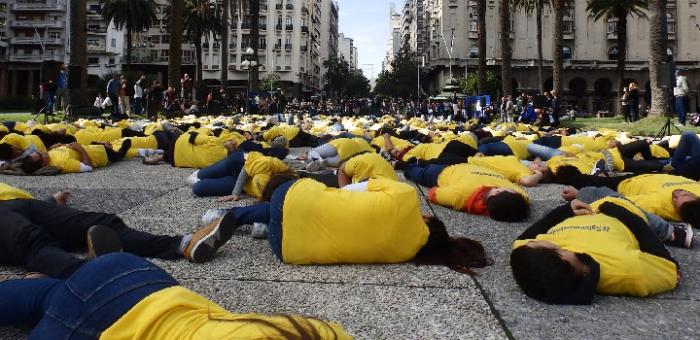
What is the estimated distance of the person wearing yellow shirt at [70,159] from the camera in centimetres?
712

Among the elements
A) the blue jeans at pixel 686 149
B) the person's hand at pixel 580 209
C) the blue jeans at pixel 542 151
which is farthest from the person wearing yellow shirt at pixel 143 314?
the blue jeans at pixel 542 151

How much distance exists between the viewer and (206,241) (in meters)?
3.51

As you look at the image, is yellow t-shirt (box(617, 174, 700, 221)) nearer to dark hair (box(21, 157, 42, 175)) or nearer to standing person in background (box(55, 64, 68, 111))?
dark hair (box(21, 157, 42, 175))

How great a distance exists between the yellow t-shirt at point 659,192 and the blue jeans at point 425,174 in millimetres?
2023

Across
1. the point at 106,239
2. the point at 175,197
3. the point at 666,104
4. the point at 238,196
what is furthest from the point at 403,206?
the point at 666,104

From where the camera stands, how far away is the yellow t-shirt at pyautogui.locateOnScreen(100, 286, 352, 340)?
1563mm

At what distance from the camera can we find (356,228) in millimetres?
3305

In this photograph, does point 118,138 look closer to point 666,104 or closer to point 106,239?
point 106,239

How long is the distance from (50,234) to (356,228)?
1973mm

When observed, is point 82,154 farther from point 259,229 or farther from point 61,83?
point 61,83

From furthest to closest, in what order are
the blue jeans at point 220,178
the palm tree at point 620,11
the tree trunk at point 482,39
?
the palm tree at point 620,11 < the tree trunk at point 482,39 < the blue jeans at point 220,178

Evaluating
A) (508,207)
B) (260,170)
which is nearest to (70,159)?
(260,170)

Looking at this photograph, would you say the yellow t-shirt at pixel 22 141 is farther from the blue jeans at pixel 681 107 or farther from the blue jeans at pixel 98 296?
the blue jeans at pixel 681 107

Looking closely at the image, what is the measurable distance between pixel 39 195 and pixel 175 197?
138cm
